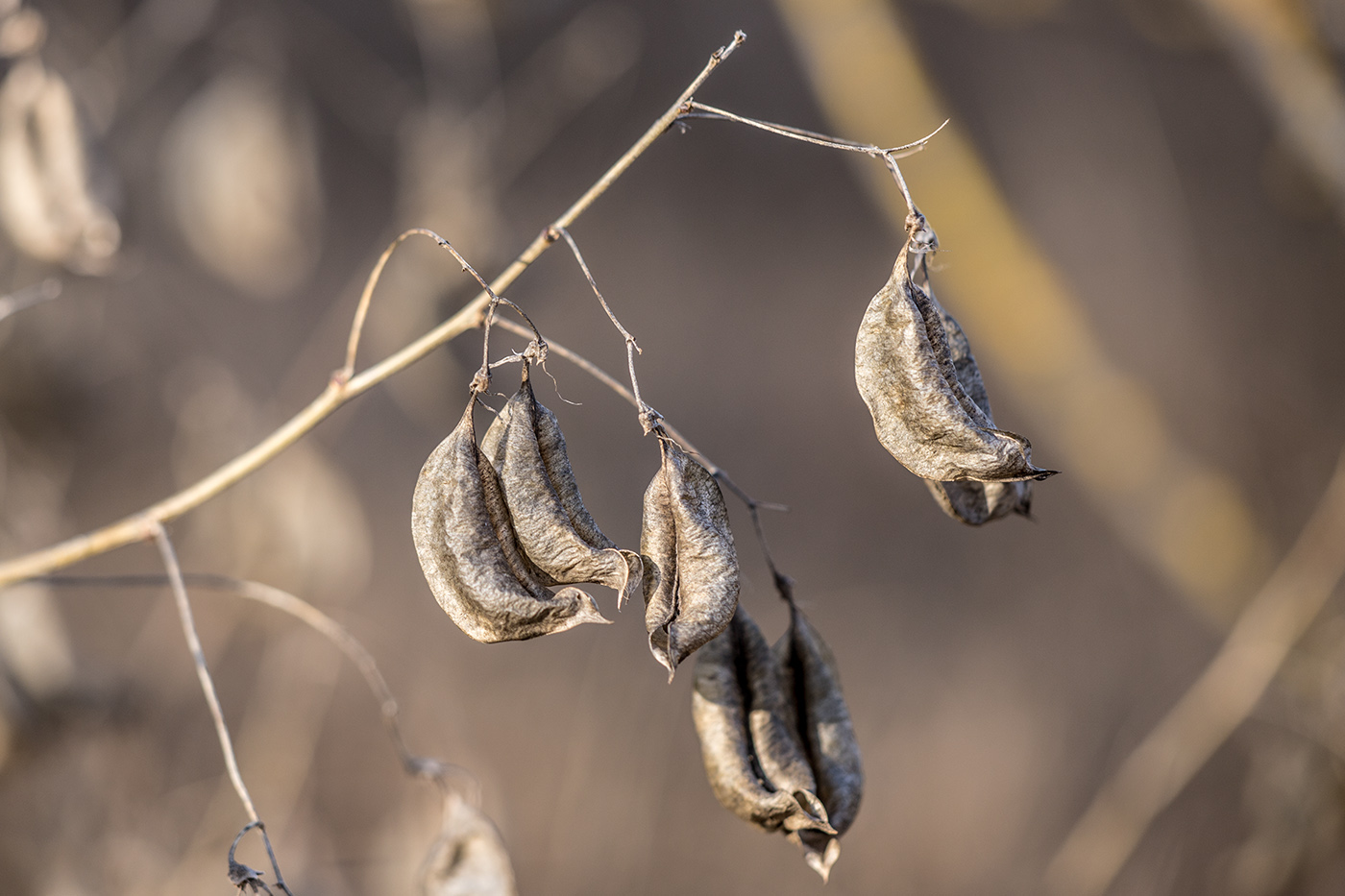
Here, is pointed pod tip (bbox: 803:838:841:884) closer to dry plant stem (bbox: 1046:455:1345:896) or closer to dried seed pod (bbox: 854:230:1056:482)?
dried seed pod (bbox: 854:230:1056:482)

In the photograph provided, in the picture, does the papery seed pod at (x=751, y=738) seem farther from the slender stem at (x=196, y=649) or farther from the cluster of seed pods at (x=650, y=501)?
the slender stem at (x=196, y=649)

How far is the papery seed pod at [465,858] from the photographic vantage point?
2.34 ft

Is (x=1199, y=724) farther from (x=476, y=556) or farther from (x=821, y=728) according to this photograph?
(x=476, y=556)

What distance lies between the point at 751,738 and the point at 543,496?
0.26 metres

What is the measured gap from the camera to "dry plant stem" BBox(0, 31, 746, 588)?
19.0 inches

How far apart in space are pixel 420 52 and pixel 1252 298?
2.85m

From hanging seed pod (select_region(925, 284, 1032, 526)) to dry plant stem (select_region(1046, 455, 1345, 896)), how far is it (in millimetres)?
2163

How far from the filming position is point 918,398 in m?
0.50

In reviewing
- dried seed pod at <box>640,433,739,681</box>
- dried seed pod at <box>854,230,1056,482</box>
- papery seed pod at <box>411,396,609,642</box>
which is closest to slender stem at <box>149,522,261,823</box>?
papery seed pod at <box>411,396,609,642</box>

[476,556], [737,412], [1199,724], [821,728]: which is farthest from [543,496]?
[1199,724]

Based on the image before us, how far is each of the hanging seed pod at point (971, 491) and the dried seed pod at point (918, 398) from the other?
0.09 meters

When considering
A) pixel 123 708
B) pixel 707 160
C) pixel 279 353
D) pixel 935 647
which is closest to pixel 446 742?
pixel 123 708

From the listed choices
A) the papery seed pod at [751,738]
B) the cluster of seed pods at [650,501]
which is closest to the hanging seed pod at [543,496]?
the cluster of seed pods at [650,501]

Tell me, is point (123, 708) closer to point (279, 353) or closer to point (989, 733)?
point (279, 353)
